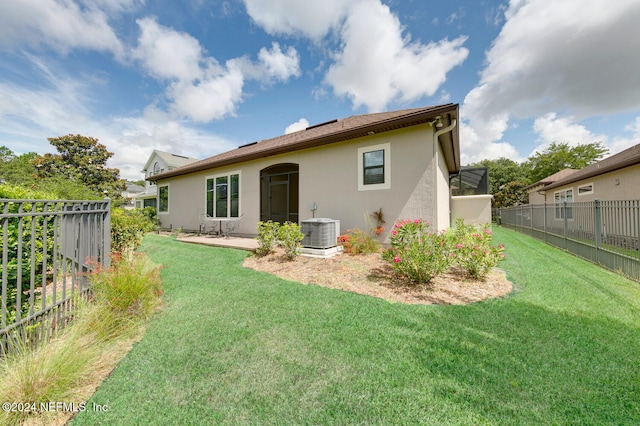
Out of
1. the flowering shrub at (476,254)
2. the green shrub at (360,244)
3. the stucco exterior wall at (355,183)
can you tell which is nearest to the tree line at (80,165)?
the stucco exterior wall at (355,183)

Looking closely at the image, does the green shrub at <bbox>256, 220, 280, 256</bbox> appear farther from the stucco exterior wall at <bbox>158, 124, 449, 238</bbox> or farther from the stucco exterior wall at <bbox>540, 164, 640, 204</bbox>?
the stucco exterior wall at <bbox>540, 164, 640, 204</bbox>

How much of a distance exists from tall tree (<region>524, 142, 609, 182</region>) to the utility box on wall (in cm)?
3658

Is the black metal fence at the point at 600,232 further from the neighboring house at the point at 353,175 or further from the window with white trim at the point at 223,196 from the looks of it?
the window with white trim at the point at 223,196

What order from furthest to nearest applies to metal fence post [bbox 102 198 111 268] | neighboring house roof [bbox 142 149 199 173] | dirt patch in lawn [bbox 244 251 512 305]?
neighboring house roof [bbox 142 149 199 173]
dirt patch in lawn [bbox 244 251 512 305]
metal fence post [bbox 102 198 111 268]

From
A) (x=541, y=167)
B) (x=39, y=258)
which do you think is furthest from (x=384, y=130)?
(x=541, y=167)

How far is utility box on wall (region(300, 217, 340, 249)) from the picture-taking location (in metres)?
6.16

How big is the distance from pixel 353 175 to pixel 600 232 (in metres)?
6.85

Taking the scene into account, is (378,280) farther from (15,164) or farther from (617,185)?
(15,164)

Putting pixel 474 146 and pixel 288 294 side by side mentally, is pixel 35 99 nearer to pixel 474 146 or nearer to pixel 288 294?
pixel 288 294

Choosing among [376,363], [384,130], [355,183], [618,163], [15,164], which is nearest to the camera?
[376,363]

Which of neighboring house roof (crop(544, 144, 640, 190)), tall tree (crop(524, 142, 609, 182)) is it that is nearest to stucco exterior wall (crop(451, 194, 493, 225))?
neighboring house roof (crop(544, 144, 640, 190))

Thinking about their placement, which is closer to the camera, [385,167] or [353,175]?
[385,167]

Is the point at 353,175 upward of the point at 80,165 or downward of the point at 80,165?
downward

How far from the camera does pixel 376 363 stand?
212cm
